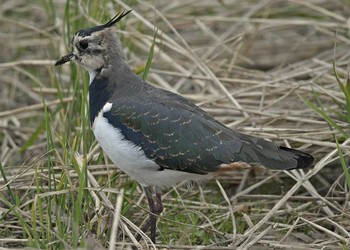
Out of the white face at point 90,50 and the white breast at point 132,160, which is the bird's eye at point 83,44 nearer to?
the white face at point 90,50

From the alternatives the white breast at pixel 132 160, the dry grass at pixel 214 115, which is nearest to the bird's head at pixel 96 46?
the dry grass at pixel 214 115

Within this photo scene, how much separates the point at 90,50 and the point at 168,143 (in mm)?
789

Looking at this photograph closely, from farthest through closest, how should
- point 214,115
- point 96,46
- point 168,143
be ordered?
point 214,115 → point 96,46 → point 168,143

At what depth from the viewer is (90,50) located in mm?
4723

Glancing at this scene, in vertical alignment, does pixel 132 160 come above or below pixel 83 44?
below

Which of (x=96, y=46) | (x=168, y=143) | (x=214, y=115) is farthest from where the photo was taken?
(x=214, y=115)

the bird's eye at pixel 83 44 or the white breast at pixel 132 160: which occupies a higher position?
the bird's eye at pixel 83 44

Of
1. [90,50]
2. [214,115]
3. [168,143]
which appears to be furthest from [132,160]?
[214,115]

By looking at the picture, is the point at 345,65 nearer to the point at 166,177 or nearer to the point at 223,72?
the point at 223,72

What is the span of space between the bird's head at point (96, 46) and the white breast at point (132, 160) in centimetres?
44

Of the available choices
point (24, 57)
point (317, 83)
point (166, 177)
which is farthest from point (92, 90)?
point (24, 57)

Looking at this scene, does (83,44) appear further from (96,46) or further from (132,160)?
(132,160)

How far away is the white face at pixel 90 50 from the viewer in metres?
4.71

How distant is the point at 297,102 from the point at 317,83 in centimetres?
20
